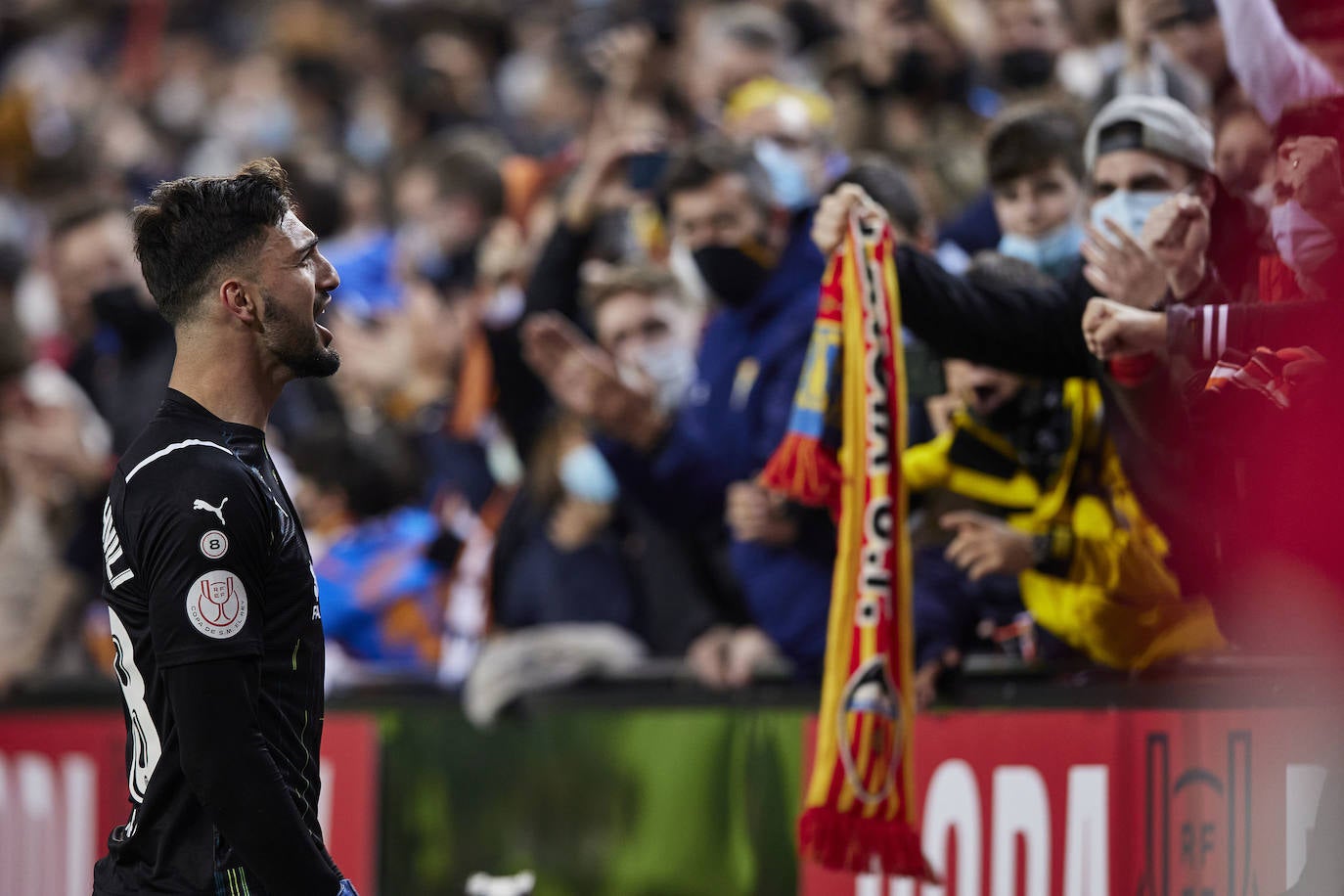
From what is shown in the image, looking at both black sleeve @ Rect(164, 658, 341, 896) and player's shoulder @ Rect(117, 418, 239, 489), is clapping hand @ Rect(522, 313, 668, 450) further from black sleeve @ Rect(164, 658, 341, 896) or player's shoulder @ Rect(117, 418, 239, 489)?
black sleeve @ Rect(164, 658, 341, 896)

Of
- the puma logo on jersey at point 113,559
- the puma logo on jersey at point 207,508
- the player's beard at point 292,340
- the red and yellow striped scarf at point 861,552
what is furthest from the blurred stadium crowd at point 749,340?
the puma logo on jersey at point 113,559

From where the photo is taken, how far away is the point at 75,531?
9.22m

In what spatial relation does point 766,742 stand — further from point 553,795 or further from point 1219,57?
point 1219,57

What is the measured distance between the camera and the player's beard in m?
3.93

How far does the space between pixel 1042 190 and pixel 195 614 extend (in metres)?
3.19

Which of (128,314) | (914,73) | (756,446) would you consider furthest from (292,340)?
(128,314)

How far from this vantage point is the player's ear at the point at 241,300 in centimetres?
389

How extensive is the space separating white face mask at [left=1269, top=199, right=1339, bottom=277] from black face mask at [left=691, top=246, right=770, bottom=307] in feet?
7.83

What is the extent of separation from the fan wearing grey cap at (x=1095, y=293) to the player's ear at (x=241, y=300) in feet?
6.57

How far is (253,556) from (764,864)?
312 centimetres

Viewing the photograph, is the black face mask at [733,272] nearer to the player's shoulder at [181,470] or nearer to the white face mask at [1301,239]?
the white face mask at [1301,239]

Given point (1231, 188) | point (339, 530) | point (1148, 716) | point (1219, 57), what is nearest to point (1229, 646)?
A: point (1148, 716)

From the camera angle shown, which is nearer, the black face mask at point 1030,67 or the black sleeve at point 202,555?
the black sleeve at point 202,555

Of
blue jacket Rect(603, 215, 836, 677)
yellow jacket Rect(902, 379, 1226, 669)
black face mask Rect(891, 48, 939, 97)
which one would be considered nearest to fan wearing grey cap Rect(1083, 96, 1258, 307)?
yellow jacket Rect(902, 379, 1226, 669)
